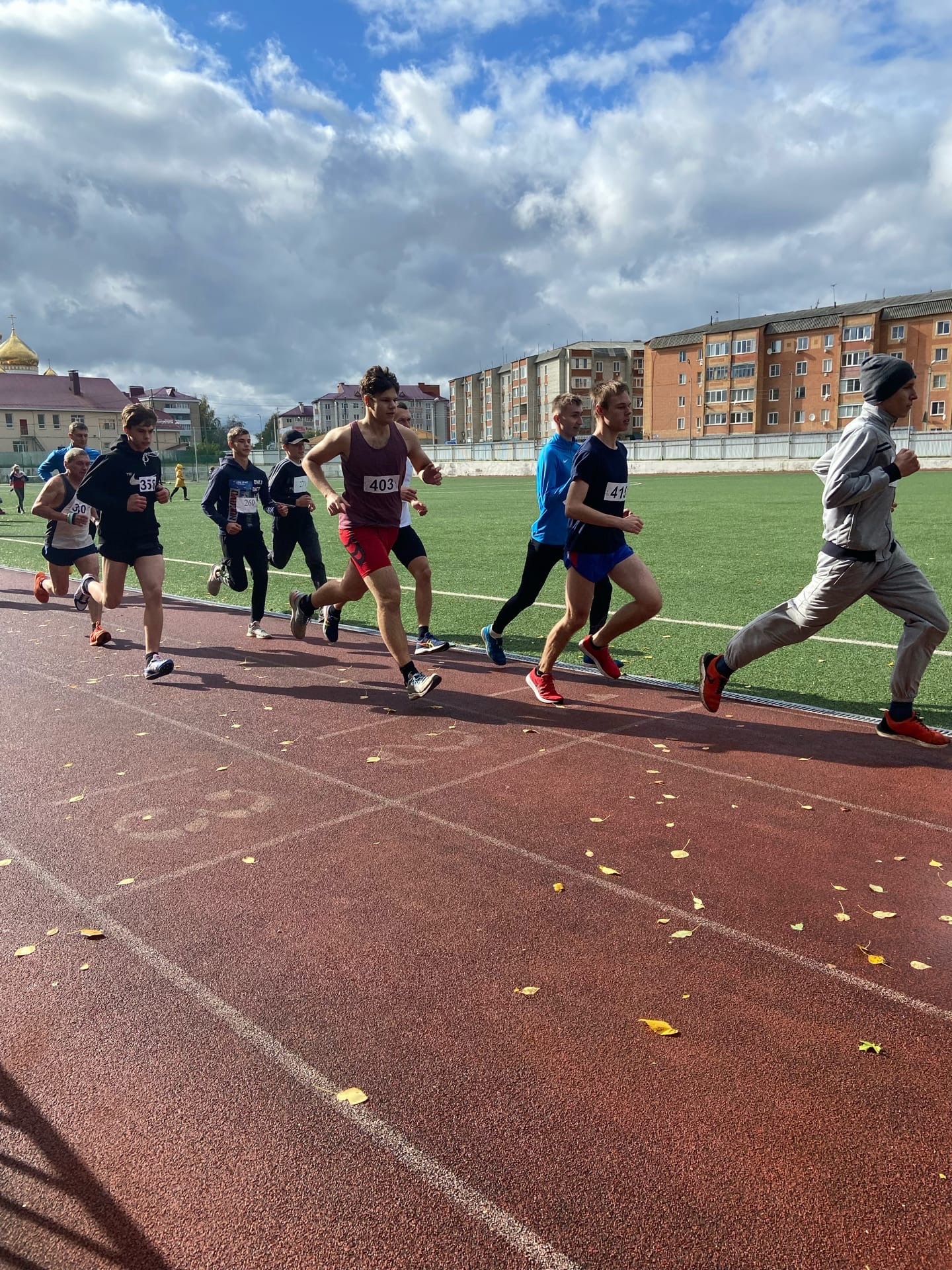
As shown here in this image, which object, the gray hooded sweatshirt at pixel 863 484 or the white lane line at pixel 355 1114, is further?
the gray hooded sweatshirt at pixel 863 484

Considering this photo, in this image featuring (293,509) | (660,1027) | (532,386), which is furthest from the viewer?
(532,386)

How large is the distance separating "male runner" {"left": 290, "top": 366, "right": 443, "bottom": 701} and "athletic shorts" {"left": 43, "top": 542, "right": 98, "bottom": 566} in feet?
15.2

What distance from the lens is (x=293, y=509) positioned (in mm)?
9641

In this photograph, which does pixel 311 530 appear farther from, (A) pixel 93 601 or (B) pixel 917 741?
(B) pixel 917 741

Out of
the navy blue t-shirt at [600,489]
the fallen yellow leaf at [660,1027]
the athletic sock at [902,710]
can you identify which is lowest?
the fallen yellow leaf at [660,1027]

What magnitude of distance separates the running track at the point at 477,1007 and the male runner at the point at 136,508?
213 cm

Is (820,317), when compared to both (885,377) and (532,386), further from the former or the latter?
(885,377)

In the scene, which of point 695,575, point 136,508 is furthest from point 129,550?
point 695,575

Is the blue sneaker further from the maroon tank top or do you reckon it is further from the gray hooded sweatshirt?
the gray hooded sweatshirt

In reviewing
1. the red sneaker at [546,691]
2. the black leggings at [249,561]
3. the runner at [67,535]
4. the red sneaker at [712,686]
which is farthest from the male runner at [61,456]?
the red sneaker at [712,686]

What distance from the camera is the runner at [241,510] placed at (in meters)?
8.98

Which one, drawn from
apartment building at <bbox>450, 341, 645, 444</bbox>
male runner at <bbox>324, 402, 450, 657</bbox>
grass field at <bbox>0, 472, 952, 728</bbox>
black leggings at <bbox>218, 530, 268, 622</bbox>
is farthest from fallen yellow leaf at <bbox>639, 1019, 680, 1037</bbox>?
apartment building at <bbox>450, 341, 645, 444</bbox>

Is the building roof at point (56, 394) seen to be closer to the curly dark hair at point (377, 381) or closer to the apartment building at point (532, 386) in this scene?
the apartment building at point (532, 386)

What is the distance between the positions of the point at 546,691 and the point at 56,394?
347 ft
